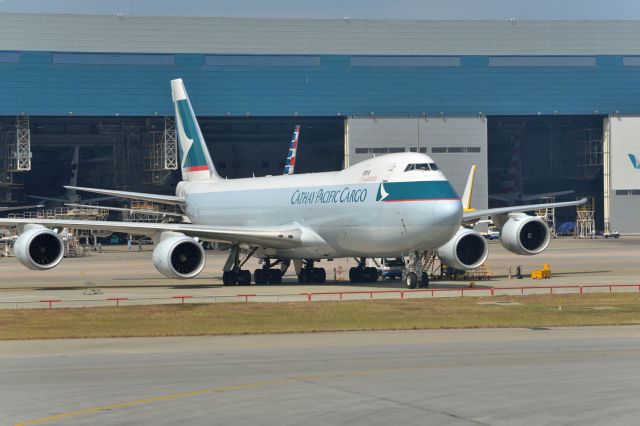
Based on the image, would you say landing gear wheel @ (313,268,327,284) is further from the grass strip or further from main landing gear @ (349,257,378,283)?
the grass strip

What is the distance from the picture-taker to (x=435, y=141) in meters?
97.8

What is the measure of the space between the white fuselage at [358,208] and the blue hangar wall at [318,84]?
43.6m

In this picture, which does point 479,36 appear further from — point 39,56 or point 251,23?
point 39,56

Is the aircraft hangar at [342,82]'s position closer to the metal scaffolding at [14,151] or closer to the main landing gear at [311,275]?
the metal scaffolding at [14,151]

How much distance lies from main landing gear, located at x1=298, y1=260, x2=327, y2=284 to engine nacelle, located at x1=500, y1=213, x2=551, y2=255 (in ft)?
27.0

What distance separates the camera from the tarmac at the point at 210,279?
4247 cm

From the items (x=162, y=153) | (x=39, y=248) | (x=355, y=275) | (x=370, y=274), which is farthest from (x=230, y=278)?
(x=162, y=153)

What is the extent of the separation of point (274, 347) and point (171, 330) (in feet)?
16.7

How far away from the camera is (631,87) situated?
101m

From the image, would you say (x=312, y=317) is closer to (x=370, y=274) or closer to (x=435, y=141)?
(x=370, y=274)

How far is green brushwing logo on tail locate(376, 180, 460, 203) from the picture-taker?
39.8m

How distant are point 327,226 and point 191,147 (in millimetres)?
15088

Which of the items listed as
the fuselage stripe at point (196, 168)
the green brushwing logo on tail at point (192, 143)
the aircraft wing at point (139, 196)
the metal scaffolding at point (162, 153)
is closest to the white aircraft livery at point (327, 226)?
the aircraft wing at point (139, 196)

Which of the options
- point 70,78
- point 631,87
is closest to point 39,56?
point 70,78
